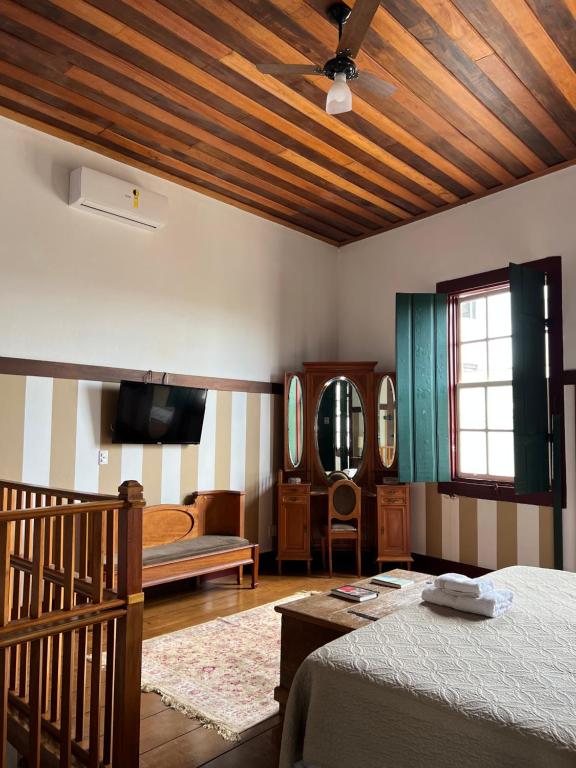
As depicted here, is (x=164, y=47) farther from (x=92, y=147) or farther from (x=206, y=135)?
(x=92, y=147)

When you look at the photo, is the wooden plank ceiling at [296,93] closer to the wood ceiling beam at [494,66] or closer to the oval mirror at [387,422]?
the wood ceiling beam at [494,66]

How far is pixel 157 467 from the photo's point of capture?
4684 millimetres

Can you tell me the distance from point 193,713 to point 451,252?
4346 mm

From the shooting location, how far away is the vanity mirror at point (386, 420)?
18.0 feet

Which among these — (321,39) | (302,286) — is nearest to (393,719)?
(321,39)

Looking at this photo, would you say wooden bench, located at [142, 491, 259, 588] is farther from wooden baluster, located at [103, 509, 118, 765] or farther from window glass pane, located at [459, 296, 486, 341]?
window glass pane, located at [459, 296, 486, 341]

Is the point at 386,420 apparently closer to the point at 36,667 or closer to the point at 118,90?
the point at 118,90

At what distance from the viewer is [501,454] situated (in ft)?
16.1

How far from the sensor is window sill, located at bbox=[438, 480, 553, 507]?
14.9 feet

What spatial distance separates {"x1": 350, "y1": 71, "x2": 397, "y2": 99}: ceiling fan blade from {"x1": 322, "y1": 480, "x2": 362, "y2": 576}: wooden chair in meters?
3.27

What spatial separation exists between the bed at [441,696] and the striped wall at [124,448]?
2807mm

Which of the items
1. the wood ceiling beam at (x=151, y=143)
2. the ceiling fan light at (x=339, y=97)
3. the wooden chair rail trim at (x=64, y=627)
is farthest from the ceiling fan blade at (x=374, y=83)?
the wooden chair rail trim at (x=64, y=627)

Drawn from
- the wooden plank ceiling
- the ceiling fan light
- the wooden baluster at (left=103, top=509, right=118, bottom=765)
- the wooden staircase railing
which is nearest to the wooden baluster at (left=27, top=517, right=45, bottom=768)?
the wooden staircase railing

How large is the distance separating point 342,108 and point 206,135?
64.6 inches
